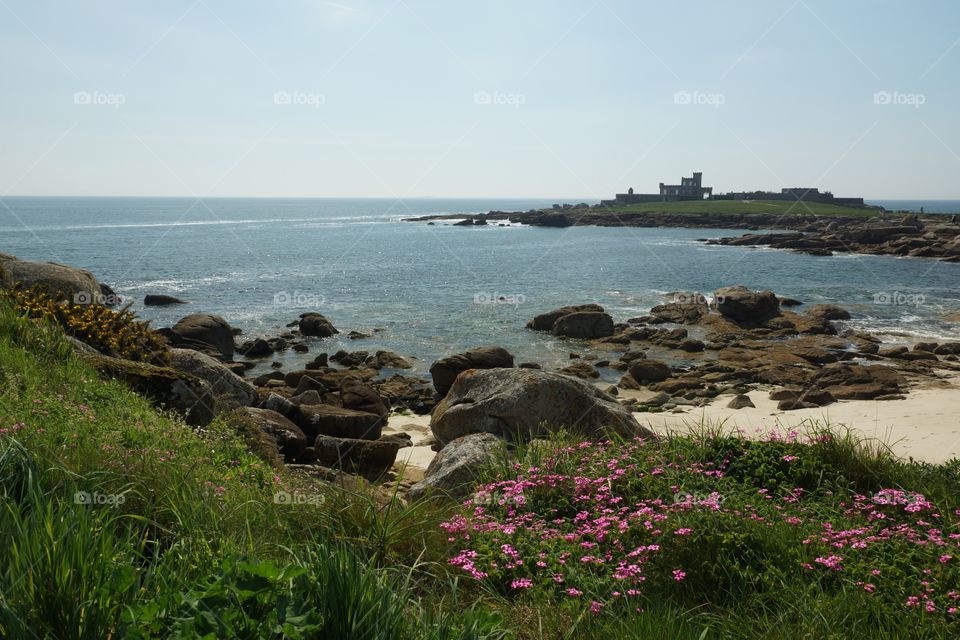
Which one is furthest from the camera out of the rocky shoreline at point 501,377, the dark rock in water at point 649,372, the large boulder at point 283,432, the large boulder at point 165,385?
the dark rock in water at point 649,372

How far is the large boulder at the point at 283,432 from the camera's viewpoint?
38.7 feet

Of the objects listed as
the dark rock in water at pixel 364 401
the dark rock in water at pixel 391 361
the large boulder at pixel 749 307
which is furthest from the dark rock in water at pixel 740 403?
the large boulder at pixel 749 307

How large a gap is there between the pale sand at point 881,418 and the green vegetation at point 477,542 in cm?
503

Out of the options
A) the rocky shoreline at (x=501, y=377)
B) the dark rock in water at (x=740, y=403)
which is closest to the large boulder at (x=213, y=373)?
the rocky shoreline at (x=501, y=377)

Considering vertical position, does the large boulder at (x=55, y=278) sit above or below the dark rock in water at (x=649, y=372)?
above

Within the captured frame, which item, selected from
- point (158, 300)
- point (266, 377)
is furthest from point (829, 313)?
point (158, 300)

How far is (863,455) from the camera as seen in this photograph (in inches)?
289

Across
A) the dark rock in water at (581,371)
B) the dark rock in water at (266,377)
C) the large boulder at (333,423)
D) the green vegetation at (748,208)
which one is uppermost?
the green vegetation at (748,208)

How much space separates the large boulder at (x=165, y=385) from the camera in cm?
1015

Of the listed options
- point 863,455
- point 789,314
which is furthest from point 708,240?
point 863,455

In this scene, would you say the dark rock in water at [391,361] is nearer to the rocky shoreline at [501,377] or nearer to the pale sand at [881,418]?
the rocky shoreline at [501,377]

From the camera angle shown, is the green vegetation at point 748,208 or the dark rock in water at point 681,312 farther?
the green vegetation at point 748,208

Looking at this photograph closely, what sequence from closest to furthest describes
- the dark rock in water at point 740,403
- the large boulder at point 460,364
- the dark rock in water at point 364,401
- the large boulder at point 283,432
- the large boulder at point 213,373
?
1. the large boulder at point 283,432
2. the large boulder at point 213,373
3. the dark rock in water at point 364,401
4. the dark rock in water at point 740,403
5. the large boulder at point 460,364

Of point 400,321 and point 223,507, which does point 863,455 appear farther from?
point 400,321
